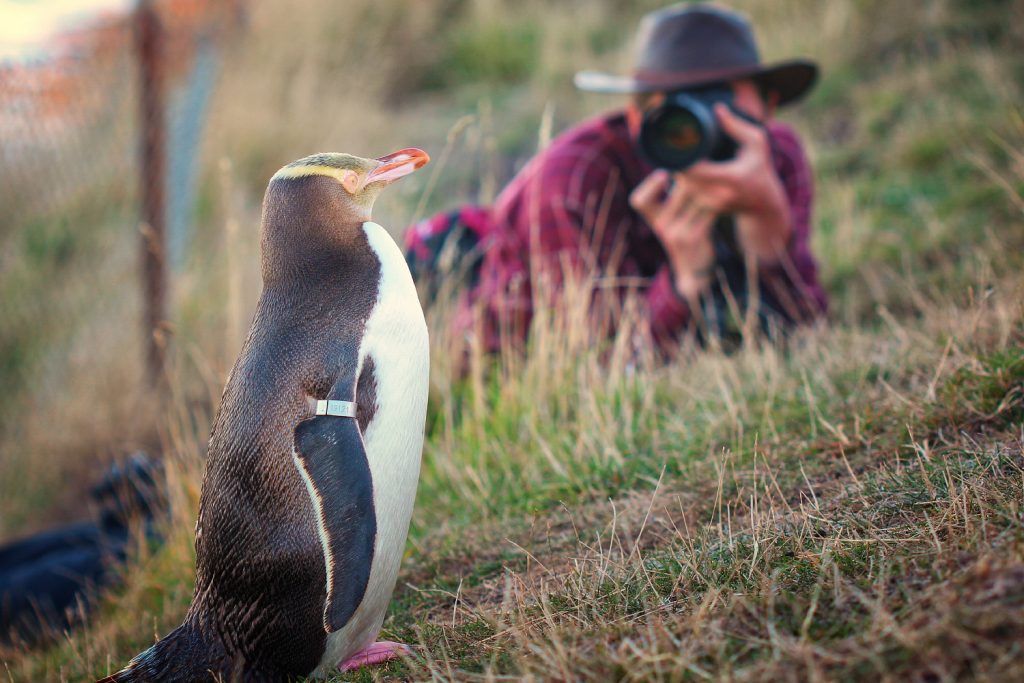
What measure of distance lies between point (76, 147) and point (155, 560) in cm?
335

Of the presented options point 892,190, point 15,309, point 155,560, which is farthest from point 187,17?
point 892,190

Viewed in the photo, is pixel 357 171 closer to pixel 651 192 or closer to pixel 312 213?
pixel 312 213

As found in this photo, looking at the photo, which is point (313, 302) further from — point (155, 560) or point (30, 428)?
point (30, 428)

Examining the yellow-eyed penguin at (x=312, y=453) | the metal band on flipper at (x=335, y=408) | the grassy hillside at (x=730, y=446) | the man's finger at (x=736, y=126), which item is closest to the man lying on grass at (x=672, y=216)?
the man's finger at (x=736, y=126)

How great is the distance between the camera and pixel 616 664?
4.01 feet

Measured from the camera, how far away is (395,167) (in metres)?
1.60

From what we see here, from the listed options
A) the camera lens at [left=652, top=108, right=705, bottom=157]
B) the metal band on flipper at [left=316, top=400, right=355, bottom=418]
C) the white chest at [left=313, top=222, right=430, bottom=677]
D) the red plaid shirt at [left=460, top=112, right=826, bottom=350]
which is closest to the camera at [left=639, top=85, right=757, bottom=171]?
the camera lens at [left=652, top=108, right=705, bottom=157]

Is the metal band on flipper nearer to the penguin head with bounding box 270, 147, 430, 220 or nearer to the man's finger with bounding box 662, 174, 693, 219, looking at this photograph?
the penguin head with bounding box 270, 147, 430, 220

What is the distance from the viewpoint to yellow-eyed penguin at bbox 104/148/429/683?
56.5 inches

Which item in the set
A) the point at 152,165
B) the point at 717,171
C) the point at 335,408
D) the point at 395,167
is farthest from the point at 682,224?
the point at 152,165

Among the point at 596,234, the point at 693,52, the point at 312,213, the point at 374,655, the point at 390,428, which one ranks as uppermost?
the point at 693,52

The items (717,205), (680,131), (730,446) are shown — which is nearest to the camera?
(730,446)

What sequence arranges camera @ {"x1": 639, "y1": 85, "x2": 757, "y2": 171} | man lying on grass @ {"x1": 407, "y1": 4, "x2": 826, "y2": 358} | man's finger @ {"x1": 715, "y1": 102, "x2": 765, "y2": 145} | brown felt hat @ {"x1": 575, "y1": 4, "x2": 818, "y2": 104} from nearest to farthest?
camera @ {"x1": 639, "y1": 85, "x2": 757, "y2": 171}
man's finger @ {"x1": 715, "y1": 102, "x2": 765, "y2": 145}
man lying on grass @ {"x1": 407, "y1": 4, "x2": 826, "y2": 358}
brown felt hat @ {"x1": 575, "y1": 4, "x2": 818, "y2": 104}

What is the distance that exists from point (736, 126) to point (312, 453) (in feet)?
7.02
